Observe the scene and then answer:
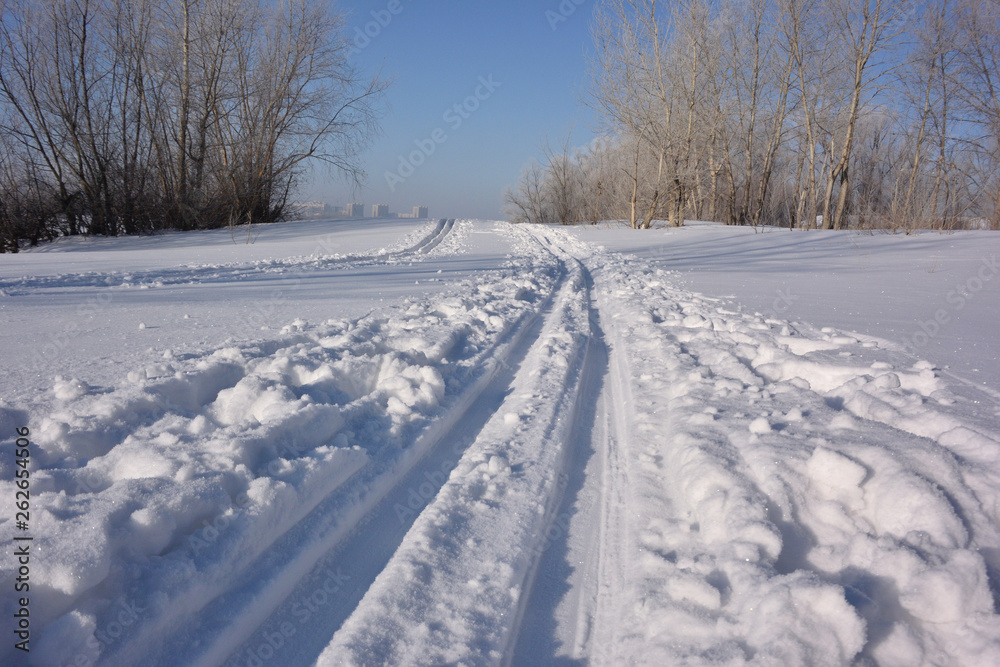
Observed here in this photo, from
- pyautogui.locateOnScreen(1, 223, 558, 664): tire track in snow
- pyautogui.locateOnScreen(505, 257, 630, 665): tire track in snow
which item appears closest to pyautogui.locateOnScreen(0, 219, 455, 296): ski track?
pyautogui.locateOnScreen(1, 223, 558, 664): tire track in snow

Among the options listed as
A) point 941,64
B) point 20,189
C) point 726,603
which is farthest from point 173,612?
point 941,64

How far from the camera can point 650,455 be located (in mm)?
2355

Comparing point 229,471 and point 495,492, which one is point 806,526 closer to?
point 495,492

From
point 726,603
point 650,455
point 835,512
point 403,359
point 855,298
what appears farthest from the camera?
point 855,298

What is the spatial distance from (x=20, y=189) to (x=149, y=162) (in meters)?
4.13

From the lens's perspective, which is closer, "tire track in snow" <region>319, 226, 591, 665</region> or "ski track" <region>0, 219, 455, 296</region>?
"tire track in snow" <region>319, 226, 591, 665</region>

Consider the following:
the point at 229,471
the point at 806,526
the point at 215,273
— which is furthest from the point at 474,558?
the point at 215,273

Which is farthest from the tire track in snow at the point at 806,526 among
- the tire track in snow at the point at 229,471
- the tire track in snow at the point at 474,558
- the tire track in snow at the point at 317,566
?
the tire track in snow at the point at 229,471

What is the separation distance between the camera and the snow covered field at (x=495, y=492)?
137 cm

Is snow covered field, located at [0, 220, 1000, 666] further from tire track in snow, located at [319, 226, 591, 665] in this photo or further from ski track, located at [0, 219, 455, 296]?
ski track, located at [0, 219, 455, 296]

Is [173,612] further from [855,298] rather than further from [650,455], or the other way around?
[855,298]

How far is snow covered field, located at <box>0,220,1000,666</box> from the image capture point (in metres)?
1.37

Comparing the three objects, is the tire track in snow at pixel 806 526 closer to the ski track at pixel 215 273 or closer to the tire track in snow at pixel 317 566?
the tire track in snow at pixel 317 566

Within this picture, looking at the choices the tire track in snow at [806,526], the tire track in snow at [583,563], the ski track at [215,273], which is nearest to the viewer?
the tire track in snow at [806,526]
